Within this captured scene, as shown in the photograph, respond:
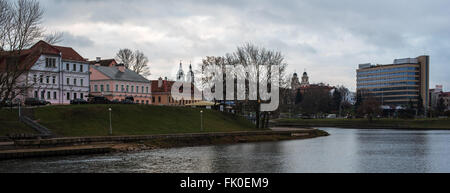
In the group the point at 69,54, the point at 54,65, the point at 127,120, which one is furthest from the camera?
the point at 69,54

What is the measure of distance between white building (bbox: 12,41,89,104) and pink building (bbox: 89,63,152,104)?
708 centimetres

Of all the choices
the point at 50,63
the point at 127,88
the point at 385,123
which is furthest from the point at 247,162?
the point at 385,123

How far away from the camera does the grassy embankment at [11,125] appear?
166 feet

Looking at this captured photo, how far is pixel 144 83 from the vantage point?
376 feet

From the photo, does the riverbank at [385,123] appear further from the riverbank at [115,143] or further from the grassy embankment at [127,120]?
the riverbank at [115,143]

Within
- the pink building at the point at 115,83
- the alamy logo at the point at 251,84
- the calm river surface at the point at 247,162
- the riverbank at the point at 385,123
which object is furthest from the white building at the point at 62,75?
the riverbank at the point at 385,123

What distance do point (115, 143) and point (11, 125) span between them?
11458 millimetres

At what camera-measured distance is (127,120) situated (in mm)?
65250

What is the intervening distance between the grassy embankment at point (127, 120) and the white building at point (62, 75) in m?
20.6

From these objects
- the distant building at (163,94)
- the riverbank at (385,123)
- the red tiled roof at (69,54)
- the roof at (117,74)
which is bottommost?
the riverbank at (385,123)

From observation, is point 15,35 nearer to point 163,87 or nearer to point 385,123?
point 163,87

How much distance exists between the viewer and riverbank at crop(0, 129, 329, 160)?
43.9 metres
